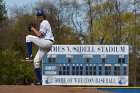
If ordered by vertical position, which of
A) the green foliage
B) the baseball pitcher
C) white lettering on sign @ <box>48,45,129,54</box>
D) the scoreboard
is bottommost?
the green foliage

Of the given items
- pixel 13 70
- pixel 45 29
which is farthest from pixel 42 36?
pixel 13 70

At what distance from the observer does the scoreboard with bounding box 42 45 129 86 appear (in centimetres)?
2755

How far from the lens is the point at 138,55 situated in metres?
48.1

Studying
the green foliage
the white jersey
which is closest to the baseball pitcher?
the white jersey

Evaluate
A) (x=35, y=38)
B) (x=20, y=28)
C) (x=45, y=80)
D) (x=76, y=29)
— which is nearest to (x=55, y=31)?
(x=76, y=29)

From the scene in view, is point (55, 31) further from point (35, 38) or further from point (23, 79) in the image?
point (35, 38)

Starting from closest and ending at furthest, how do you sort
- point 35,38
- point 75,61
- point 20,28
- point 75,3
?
1. point 35,38
2. point 75,61
3. point 75,3
4. point 20,28

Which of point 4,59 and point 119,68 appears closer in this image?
point 119,68

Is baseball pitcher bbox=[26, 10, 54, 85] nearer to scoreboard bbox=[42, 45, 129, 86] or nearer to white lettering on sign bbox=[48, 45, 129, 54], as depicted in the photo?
scoreboard bbox=[42, 45, 129, 86]

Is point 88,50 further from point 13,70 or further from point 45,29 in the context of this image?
point 45,29

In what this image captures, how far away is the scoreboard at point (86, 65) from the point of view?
2755cm

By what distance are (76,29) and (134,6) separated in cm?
700

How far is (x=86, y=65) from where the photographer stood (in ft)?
90.5

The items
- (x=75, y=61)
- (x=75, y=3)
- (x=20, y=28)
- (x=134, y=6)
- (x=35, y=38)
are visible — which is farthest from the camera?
(x=20, y=28)
